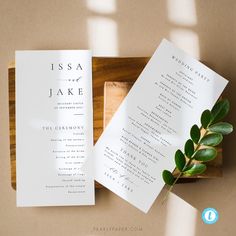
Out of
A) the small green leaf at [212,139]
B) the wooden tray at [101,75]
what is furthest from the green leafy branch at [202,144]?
the wooden tray at [101,75]

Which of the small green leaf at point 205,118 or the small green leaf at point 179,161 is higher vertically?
the small green leaf at point 205,118

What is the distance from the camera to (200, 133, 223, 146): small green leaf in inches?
26.5

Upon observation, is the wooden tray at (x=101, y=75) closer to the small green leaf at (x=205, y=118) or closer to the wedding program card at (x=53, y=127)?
the wedding program card at (x=53, y=127)

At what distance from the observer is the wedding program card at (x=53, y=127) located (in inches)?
28.0

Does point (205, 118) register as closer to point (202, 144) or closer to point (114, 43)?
point (202, 144)

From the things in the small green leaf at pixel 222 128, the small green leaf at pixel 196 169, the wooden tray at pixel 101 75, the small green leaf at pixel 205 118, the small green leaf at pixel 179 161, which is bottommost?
the small green leaf at pixel 196 169

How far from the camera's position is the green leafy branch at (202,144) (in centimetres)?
68

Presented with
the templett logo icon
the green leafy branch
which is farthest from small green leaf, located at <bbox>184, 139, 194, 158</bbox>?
A: the templett logo icon

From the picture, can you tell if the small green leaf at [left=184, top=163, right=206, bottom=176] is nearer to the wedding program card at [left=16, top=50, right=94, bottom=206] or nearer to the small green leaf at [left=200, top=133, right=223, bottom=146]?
the small green leaf at [left=200, top=133, right=223, bottom=146]

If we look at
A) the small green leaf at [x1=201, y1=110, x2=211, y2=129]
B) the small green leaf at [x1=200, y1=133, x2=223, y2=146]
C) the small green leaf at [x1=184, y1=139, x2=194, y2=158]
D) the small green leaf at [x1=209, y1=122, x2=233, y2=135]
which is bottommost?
the small green leaf at [x1=184, y1=139, x2=194, y2=158]

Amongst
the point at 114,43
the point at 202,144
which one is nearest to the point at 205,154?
the point at 202,144

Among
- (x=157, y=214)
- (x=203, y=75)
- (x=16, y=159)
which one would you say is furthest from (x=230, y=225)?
(x=16, y=159)

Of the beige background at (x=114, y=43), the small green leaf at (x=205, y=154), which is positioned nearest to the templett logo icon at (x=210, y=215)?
the beige background at (x=114, y=43)

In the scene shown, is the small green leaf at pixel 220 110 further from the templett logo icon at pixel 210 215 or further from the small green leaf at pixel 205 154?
the templett logo icon at pixel 210 215
